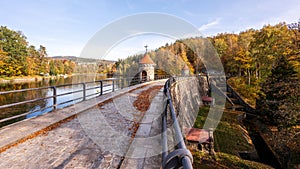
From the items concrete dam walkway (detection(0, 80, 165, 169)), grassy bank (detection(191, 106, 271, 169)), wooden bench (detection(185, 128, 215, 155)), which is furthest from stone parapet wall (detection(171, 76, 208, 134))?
concrete dam walkway (detection(0, 80, 165, 169))

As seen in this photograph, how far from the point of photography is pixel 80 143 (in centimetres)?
288

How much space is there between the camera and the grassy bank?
750 cm

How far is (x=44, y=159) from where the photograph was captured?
7.73 feet

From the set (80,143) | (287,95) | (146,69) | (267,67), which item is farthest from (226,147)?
(146,69)

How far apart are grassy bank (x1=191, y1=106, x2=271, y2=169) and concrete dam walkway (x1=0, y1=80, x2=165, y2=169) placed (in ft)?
17.0

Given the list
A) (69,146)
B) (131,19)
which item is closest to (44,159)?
(69,146)

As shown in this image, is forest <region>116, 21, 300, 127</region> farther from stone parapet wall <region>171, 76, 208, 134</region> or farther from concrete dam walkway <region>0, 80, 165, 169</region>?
concrete dam walkway <region>0, 80, 165, 169</region>

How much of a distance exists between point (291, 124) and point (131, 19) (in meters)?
12.3

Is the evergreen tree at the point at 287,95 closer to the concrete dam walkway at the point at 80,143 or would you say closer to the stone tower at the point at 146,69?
the concrete dam walkway at the point at 80,143

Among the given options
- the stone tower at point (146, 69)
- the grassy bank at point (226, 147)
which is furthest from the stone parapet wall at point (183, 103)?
the stone tower at point (146, 69)

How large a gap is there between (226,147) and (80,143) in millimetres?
10221

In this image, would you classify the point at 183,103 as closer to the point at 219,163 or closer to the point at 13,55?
the point at 219,163

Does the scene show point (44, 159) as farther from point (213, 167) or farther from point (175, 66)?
point (175, 66)

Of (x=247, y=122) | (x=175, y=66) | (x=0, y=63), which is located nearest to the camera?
(x=247, y=122)
